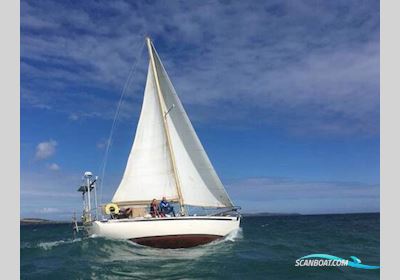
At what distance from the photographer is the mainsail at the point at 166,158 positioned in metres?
31.0

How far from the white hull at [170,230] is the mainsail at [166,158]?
3410 millimetres

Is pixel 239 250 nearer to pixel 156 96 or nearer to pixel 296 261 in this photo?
pixel 296 261

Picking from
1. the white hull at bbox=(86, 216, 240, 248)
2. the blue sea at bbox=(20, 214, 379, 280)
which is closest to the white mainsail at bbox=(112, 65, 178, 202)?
the white hull at bbox=(86, 216, 240, 248)

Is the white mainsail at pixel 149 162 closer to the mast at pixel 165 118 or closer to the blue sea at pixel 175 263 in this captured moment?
the mast at pixel 165 118

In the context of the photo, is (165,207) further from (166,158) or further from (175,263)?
(175,263)

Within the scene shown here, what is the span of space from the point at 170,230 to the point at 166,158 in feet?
20.6

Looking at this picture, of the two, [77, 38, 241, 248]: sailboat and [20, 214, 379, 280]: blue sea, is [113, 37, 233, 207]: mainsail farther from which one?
[20, 214, 379, 280]: blue sea

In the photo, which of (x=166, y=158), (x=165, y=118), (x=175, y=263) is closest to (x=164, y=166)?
(x=166, y=158)

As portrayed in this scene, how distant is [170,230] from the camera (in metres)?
26.6

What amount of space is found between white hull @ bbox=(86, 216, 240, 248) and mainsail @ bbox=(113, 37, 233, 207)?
134 inches

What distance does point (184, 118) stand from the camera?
104 ft

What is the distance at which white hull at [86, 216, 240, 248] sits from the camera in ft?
87.4

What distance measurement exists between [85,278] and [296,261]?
11.2 m

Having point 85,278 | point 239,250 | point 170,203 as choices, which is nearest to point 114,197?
point 170,203
